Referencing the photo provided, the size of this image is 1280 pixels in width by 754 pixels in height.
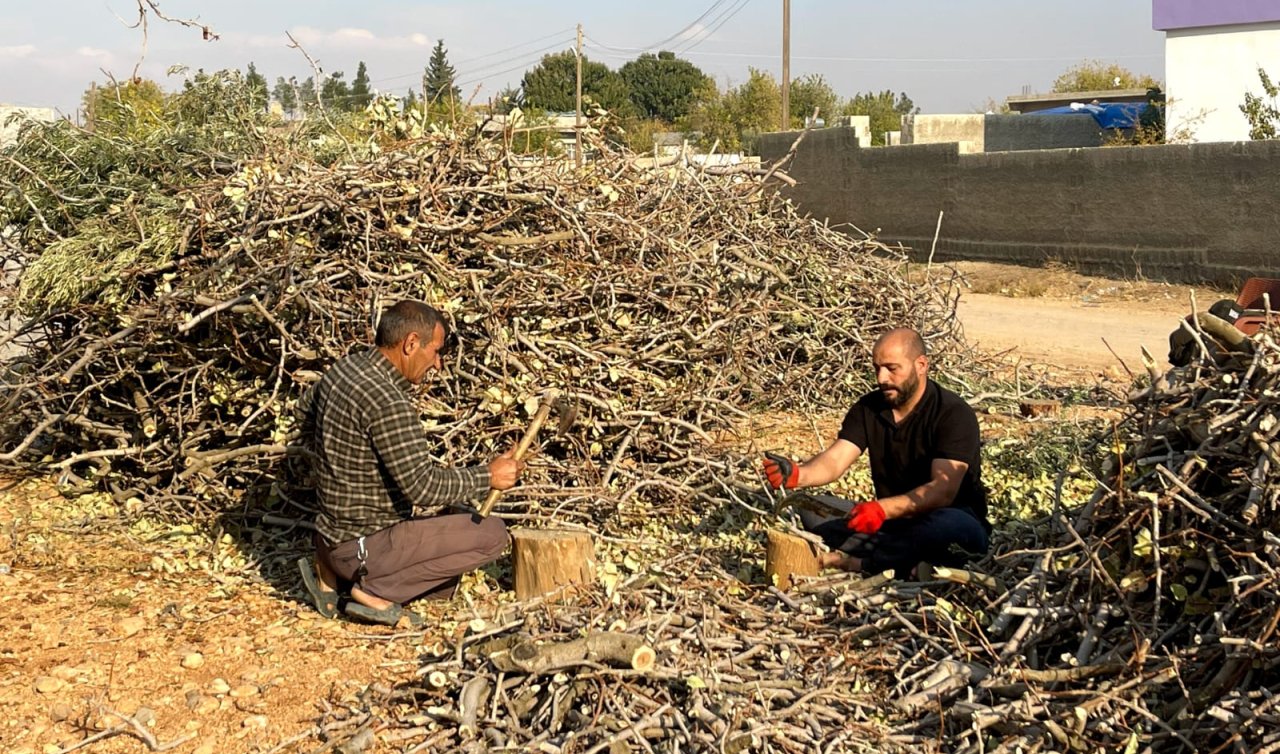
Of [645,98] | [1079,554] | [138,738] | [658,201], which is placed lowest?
[138,738]

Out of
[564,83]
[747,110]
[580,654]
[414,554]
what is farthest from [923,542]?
[564,83]

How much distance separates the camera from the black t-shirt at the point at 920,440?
4648mm

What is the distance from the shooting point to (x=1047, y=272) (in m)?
A: 15.4

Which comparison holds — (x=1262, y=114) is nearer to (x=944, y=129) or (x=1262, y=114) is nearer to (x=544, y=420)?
(x=944, y=129)

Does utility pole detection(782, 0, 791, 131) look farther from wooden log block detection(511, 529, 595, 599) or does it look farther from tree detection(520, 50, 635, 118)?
tree detection(520, 50, 635, 118)

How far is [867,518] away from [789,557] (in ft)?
1.09

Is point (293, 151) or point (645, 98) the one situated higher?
point (645, 98)

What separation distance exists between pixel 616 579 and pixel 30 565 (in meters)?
2.72

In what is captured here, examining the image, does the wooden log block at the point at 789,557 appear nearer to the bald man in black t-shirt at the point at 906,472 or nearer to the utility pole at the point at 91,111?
the bald man in black t-shirt at the point at 906,472

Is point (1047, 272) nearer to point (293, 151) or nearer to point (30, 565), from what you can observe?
point (293, 151)

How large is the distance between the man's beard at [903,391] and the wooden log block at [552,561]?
1.28m

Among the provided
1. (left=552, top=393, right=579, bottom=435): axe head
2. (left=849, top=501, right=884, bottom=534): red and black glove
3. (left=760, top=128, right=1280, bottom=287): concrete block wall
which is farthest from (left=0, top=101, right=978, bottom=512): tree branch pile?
(left=760, top=128, right=1280, bottom=287): concrete block wall

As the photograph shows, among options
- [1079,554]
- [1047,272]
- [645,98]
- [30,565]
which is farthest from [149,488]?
[645,98]

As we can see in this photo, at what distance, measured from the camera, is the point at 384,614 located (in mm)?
4508
